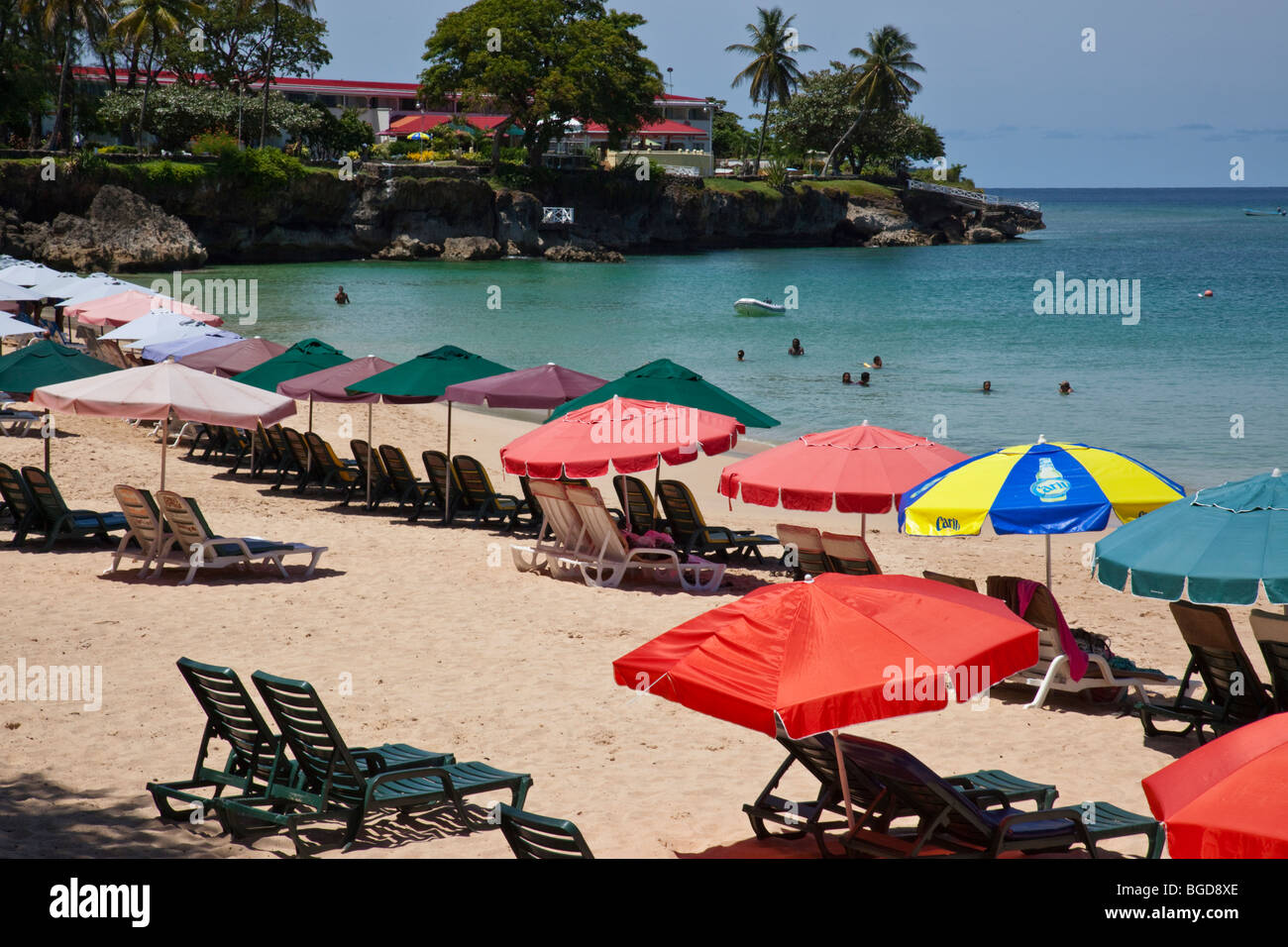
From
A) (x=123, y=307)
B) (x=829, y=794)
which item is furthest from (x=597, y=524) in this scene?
(x=123, y=307)

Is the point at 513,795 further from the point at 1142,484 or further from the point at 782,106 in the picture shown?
the point at 782,106

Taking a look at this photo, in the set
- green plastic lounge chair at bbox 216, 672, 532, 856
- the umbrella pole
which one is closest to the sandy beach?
green plastic lounge chair at bbox 216, 672, 532, 856

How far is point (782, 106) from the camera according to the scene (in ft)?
321

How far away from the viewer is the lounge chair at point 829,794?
5.08m

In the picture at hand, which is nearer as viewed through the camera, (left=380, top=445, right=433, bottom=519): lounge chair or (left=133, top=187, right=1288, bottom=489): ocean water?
(left=380, top=445, right=433, bottom=519): lounge chair

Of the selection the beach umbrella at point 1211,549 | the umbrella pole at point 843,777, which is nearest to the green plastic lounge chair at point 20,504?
the umbrella pole at point 843,777

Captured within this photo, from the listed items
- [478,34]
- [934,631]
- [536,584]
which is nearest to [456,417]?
[536,584]

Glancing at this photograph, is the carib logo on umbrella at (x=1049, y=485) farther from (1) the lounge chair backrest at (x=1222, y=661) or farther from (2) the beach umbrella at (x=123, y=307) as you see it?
(2) the beach umbrella at (x=123, y=307)

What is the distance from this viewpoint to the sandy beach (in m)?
5.73

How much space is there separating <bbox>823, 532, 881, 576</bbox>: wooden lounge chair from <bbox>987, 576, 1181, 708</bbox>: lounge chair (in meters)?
2.16

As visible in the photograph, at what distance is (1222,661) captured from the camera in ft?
24.0

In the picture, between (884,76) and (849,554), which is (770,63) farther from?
(849,554)

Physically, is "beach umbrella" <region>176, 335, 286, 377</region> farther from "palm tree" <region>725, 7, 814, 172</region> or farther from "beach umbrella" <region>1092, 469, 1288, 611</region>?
"palm tree" <region>725, 7, 814, 172</region>

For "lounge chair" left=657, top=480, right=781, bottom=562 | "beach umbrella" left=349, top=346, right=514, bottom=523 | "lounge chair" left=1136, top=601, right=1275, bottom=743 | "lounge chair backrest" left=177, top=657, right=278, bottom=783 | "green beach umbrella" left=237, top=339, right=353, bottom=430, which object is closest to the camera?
"lounge chair backrest" left=177, top=657, right=278, bottom=783
